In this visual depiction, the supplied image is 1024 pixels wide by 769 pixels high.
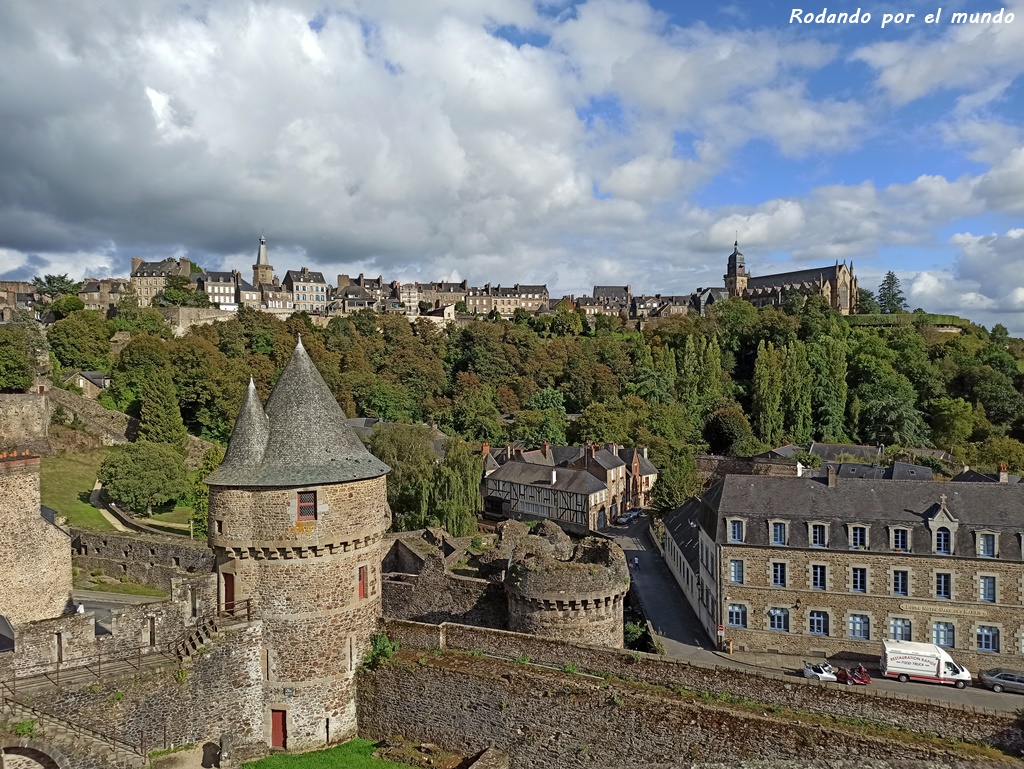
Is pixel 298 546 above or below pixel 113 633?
above

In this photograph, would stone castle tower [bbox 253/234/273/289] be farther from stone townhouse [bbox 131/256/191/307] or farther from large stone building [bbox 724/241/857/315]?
large stone building [bbox 724/241/857/315]

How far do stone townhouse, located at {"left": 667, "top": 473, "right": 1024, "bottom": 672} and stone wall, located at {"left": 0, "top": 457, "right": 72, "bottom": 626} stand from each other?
23389 mm

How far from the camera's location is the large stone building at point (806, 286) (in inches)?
4333

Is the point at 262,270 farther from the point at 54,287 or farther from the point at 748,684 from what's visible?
the point at 748,684

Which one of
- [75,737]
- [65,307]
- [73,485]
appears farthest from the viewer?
[65,307]

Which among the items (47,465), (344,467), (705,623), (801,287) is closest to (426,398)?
(47,465)

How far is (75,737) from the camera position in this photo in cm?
1388

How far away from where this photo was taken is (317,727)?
1730 centimetres

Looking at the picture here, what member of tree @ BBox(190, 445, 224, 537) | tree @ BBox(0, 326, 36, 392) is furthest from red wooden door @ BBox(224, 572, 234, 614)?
tree @ BBox(0, 326, 36, 392)

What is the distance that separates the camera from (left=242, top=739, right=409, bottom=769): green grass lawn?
16.3 m

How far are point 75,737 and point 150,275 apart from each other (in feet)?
→ 360

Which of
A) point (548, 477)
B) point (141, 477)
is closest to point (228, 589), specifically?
point (141, 477)

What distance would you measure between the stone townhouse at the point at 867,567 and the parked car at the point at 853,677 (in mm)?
4420

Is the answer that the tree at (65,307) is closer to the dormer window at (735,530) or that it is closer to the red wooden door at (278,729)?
the red wooden door at (278,729)
